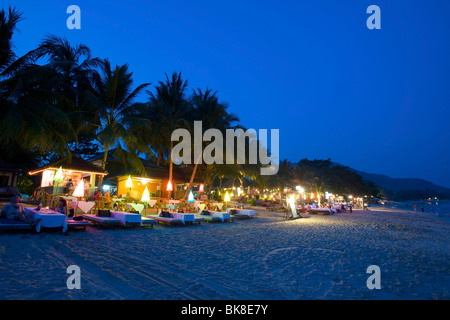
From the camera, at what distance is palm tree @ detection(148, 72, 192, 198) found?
59.2 feet

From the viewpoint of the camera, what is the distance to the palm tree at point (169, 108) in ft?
59.2

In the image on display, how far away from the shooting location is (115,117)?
14.7m

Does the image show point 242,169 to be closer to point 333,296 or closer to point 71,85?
point 71,85

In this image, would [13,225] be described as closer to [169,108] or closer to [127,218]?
[127,218]

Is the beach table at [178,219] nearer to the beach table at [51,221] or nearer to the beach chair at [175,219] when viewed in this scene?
the beach chair at [175,219]

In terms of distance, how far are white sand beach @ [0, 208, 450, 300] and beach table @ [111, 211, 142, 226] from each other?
5.94ft

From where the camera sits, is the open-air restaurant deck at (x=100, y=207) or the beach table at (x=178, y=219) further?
the beach table at (x=178, y=219)

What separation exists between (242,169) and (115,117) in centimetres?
1360

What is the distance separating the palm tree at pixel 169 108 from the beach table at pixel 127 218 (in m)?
8.25

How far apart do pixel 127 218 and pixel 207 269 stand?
18.6ft

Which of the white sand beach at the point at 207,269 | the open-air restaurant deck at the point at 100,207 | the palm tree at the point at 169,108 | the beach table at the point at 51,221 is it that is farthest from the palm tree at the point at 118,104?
the white sand beach at the point at 207,269

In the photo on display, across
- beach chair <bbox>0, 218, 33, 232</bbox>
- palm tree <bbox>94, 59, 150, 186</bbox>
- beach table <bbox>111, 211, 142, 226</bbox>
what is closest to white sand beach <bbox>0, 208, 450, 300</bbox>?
beach chair <bbox>0, 218, 33, 232</bbox>

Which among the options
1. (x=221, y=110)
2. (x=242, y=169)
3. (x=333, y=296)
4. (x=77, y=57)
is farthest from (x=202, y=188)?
(x=333, y=296)
